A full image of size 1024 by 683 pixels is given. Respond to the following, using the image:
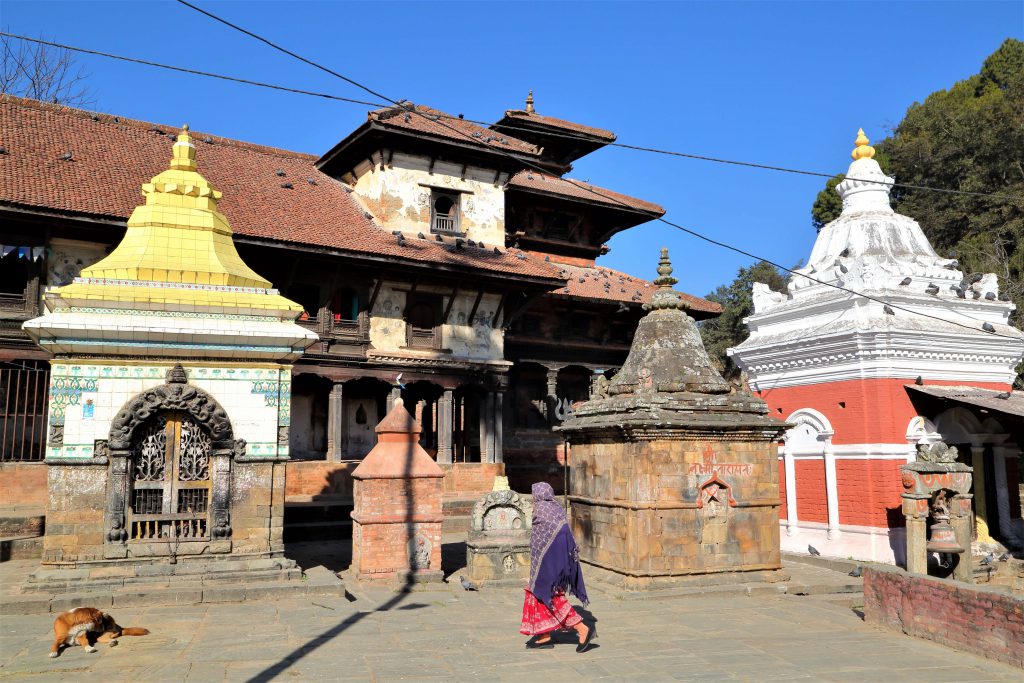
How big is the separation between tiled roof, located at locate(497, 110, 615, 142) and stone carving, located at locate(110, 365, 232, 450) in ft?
67.1

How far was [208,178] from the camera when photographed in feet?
66.7

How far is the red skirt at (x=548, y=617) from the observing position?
7809 millimetres

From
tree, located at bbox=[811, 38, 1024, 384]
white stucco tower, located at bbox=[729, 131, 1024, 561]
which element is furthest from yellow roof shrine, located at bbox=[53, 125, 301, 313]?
tree, located at bbox=[811, 38, 1024, 384]

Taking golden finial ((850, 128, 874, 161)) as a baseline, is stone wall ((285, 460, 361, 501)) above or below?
below

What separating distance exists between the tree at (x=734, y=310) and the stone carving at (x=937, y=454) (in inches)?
1209

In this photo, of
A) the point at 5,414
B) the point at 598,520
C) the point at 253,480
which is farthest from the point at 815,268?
the point at 5,414

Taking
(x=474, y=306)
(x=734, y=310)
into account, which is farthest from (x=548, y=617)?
(x=734, y=310)

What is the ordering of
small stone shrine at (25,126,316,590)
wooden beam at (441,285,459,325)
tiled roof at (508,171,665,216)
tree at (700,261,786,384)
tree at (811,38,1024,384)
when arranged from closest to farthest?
small stone shrine at (25,126,316,590) → wooden beam at (441,285,459,325) → tiled roof at (508,171,665,216) → tree at (811,38,1024,384) → tree at (700,261,786,384)

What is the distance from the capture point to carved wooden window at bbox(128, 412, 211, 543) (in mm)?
10195

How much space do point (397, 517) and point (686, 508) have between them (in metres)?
4.13

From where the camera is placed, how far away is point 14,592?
9461 mm

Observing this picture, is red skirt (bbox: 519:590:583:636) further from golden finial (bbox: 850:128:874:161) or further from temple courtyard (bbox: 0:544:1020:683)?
golden finial (bbox: 850:128:874:161)

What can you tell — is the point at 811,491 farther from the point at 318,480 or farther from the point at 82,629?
the point at 82,629

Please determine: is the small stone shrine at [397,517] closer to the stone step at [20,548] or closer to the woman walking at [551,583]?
the woman walking at [551,583]
